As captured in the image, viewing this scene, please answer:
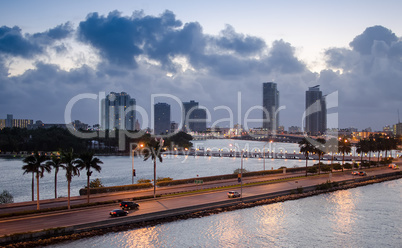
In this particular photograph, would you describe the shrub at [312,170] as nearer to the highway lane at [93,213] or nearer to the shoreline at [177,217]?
the shoreline at [177,217]

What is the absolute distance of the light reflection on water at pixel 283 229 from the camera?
33.6m

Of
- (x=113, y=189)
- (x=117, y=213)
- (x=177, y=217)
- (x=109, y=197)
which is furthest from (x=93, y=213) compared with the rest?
(x=113, y=189)

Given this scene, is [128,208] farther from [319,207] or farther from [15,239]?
[319,207]

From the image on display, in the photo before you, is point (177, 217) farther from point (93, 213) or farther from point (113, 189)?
point (113, 189)

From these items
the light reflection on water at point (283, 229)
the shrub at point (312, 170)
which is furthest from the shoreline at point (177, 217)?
the shrub at point (312, 170)

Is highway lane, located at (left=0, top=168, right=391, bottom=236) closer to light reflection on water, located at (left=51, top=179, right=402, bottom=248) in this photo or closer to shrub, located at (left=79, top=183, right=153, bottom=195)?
light reflection on water, located at (left=51, top=179, right=402, bottom=248)

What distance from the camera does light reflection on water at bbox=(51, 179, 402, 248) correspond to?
33594mm

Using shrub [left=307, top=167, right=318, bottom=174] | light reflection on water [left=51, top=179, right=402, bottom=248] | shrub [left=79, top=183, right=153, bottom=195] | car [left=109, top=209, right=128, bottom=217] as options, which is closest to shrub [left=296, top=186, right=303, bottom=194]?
light reflection on water [left=51, top=179, right=402, bottom=248]

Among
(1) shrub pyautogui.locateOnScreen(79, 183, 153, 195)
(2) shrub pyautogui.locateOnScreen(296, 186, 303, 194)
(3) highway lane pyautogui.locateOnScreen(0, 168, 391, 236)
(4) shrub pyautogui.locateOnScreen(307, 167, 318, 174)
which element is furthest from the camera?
(4) shrub pyautogui.locateOnScreen(307, 167, 318, 174)

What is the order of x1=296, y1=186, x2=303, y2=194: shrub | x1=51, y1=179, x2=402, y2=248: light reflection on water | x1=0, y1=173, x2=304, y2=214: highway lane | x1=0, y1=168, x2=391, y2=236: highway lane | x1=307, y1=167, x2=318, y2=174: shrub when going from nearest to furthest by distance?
x1=0, y1=168, x2=391, y2=236: highway lane
x1=51, y1=179, x2=402, y2=248: light reflection on water
x1=0, y1=173, x2=304, y2=214: highway lane
x1=296, y1=186, x2=303, y2=194: shrub
x1=307, y1=167, x2=318, y2=174: shrub

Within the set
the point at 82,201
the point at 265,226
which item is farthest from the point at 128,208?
the point at 265,226

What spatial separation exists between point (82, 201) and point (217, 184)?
77.4ft

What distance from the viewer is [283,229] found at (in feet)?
128

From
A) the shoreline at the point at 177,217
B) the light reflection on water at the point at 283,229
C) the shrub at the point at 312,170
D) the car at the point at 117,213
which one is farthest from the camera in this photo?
the shrub at the point at 312,170
